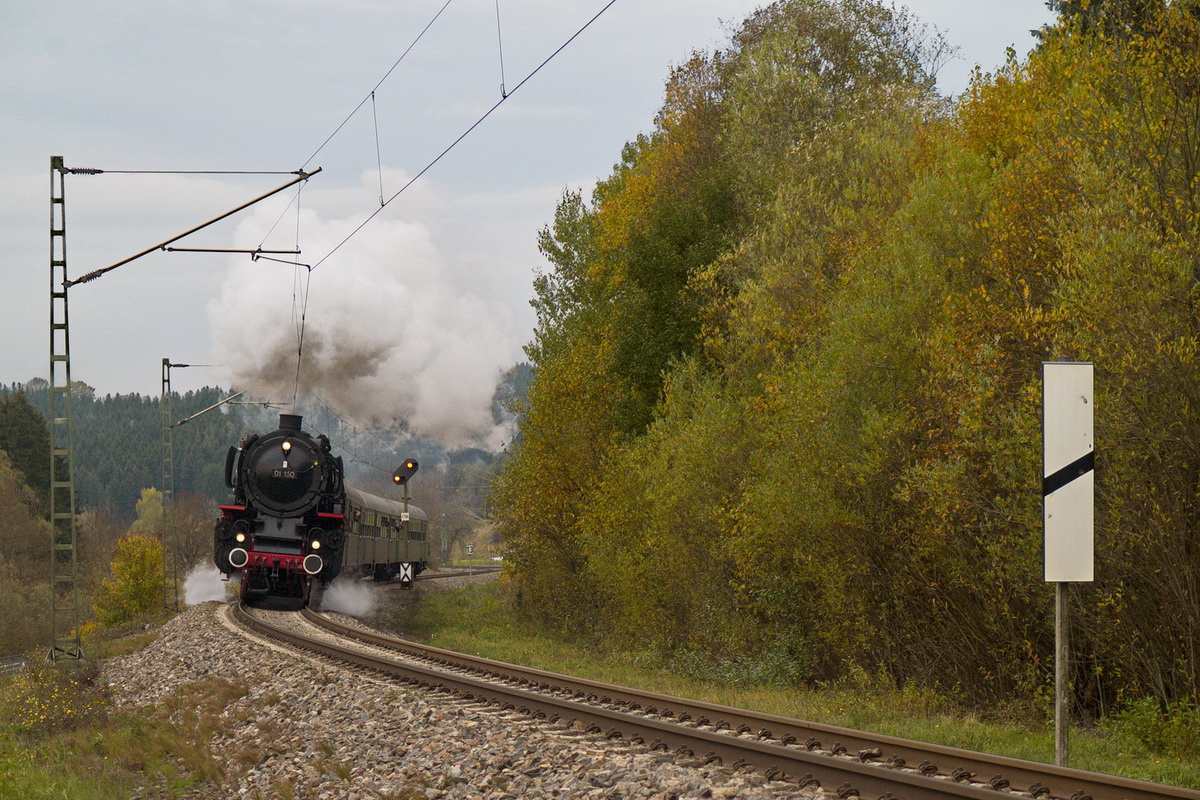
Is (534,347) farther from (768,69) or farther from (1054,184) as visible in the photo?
(1054,184)

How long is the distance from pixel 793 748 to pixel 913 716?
3902 mm

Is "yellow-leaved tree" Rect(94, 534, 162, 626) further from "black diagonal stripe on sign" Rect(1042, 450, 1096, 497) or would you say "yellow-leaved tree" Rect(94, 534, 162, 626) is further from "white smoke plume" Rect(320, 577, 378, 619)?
"black diagonal stripe on sign" Rect(1042, 450, 1096, 497)

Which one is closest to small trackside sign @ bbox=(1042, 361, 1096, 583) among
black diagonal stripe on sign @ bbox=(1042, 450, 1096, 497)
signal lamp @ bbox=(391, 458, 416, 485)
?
black diagonal stripe on sign @ bbox=(1042, 450, 1096, 497)

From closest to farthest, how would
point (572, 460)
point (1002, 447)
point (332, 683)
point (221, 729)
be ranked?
point (1002, 447)
point (221, 729)
point (332, 683)
point (572, 460)

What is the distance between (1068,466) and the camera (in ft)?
24.0

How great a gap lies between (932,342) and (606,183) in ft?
95.5

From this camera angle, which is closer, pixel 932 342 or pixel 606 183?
pixel 932 342

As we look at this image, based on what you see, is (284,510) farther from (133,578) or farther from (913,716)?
(133,578)

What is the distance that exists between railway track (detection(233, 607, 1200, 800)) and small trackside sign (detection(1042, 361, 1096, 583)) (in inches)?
55.9

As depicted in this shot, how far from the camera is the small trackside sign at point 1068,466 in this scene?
7.28 m

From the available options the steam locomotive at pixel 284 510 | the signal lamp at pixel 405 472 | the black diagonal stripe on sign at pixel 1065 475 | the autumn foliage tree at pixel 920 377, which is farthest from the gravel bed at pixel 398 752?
the signal lamp at pixel 405 472

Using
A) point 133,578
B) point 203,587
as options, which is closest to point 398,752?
point 203,587

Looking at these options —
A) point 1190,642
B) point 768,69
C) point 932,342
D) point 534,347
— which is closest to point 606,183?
point 534,347

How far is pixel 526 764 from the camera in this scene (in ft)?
31.3
